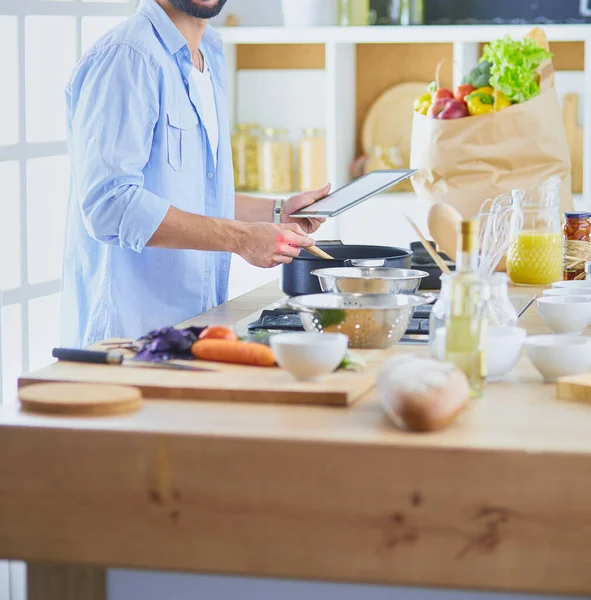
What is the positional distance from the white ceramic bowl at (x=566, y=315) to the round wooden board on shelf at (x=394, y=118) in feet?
8.29

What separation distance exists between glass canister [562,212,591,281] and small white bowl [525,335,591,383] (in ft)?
2.92

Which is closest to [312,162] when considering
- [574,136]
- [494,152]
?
[574,136]

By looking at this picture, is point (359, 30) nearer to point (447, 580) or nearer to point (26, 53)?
point (26, 53)

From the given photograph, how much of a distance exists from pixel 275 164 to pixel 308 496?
3136 mm

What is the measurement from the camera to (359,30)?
400cm

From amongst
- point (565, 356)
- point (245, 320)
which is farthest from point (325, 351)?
point (245, 320)

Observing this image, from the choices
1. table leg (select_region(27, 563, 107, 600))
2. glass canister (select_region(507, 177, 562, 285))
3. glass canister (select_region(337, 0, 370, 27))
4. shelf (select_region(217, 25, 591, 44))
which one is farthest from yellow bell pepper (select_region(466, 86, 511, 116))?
table leg (select_region(27, 563, 107, 600))

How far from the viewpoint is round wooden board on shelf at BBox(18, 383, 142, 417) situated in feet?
4.37

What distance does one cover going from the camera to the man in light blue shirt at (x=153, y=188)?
2.14 m

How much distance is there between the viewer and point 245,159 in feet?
14.3

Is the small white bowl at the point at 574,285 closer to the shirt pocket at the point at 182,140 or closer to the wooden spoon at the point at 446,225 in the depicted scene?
the wooden spoon at the point at 446,225

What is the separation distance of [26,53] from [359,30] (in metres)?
1.43

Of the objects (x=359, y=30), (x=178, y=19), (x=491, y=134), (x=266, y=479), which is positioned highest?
(x=359, y=30)

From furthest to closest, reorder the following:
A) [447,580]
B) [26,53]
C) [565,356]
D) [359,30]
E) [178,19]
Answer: [359,30]
[26,53]
[178,19]
[565,356]
[447,580]
